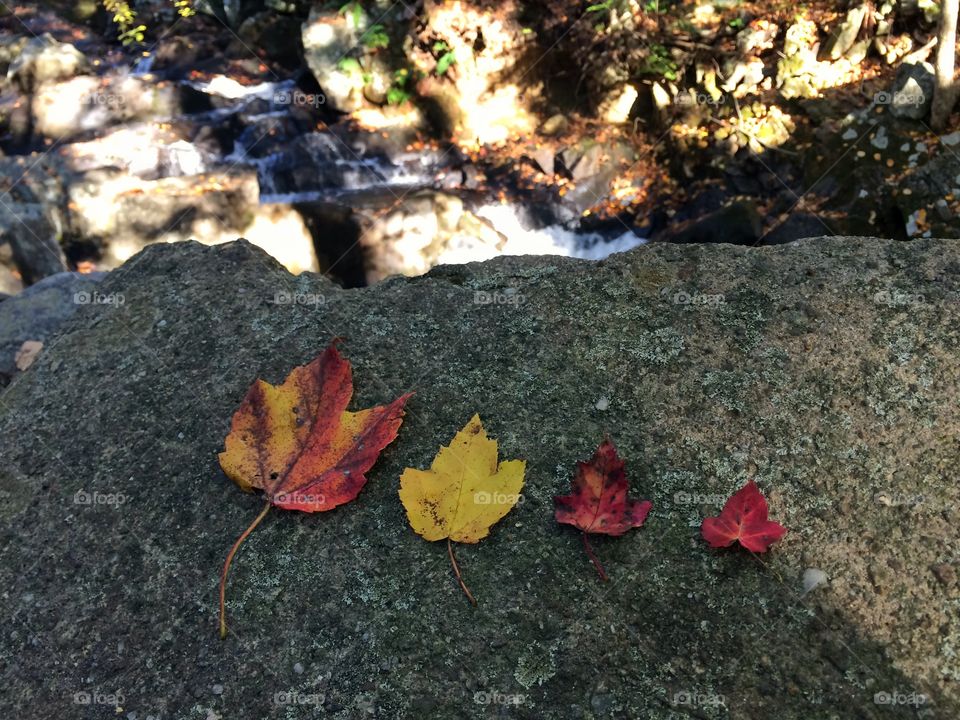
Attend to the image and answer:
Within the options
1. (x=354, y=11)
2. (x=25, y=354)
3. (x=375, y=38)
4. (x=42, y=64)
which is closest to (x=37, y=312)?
(x=25, y=354)

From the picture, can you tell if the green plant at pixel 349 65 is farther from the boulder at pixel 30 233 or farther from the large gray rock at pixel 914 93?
the large gray rock at pixel 914 93

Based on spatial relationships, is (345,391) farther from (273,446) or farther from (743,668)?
(743,668)

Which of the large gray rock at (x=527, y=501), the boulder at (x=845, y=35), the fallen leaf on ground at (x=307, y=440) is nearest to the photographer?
the large gray rock at (x=527, y=501)

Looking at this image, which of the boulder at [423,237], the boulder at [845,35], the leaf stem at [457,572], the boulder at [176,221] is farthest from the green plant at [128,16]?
the leaf stem at [457,572]

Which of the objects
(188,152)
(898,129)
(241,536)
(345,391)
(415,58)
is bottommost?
(188,152)

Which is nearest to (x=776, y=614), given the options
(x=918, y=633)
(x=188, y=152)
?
(x=918, y=633)

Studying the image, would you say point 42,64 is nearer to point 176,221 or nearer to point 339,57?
point 339,57
